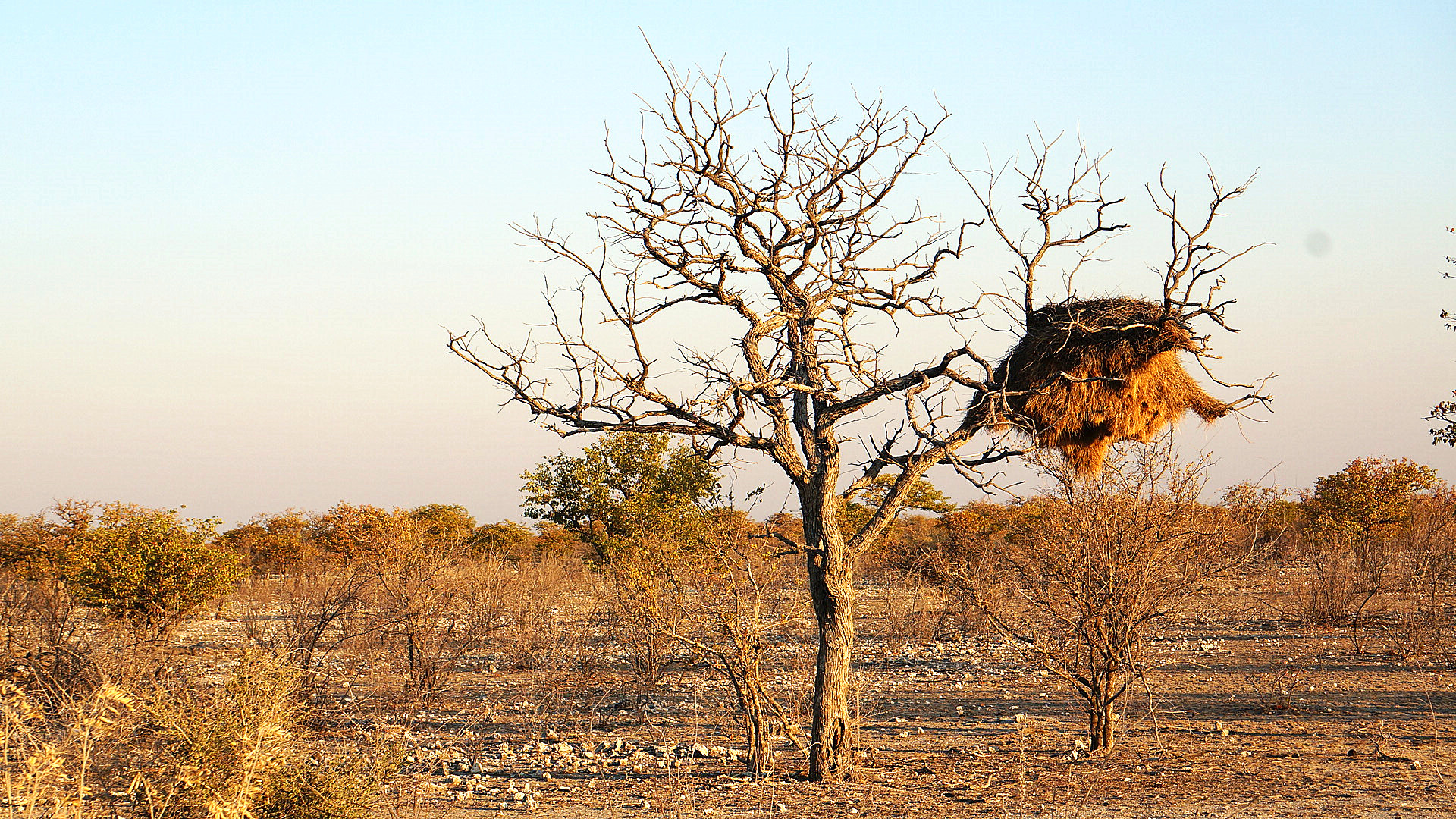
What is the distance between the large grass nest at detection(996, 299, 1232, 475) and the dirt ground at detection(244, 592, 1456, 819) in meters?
2.80

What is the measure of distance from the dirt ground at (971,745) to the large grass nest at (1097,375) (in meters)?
2.80

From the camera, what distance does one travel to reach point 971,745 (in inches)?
408

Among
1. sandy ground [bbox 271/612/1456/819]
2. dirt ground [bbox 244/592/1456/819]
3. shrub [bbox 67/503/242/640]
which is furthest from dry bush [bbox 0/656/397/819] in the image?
shrub [bbox 67/503/242/640]

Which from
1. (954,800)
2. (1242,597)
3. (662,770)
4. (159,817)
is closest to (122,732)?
(159,817)

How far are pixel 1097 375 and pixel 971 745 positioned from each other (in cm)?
437

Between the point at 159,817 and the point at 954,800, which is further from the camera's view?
the point at 954,800

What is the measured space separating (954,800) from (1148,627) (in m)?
3.35

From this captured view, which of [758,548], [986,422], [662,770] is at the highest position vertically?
[986,422]

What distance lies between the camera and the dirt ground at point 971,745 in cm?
790

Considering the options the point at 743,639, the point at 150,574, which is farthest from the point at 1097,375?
the point at 150,574

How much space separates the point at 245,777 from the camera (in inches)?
207

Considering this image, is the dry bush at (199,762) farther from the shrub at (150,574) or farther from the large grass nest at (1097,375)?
the shrub at (150,574)

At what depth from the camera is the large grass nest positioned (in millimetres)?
7926

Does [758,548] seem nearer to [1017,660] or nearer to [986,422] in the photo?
[1017,660]
